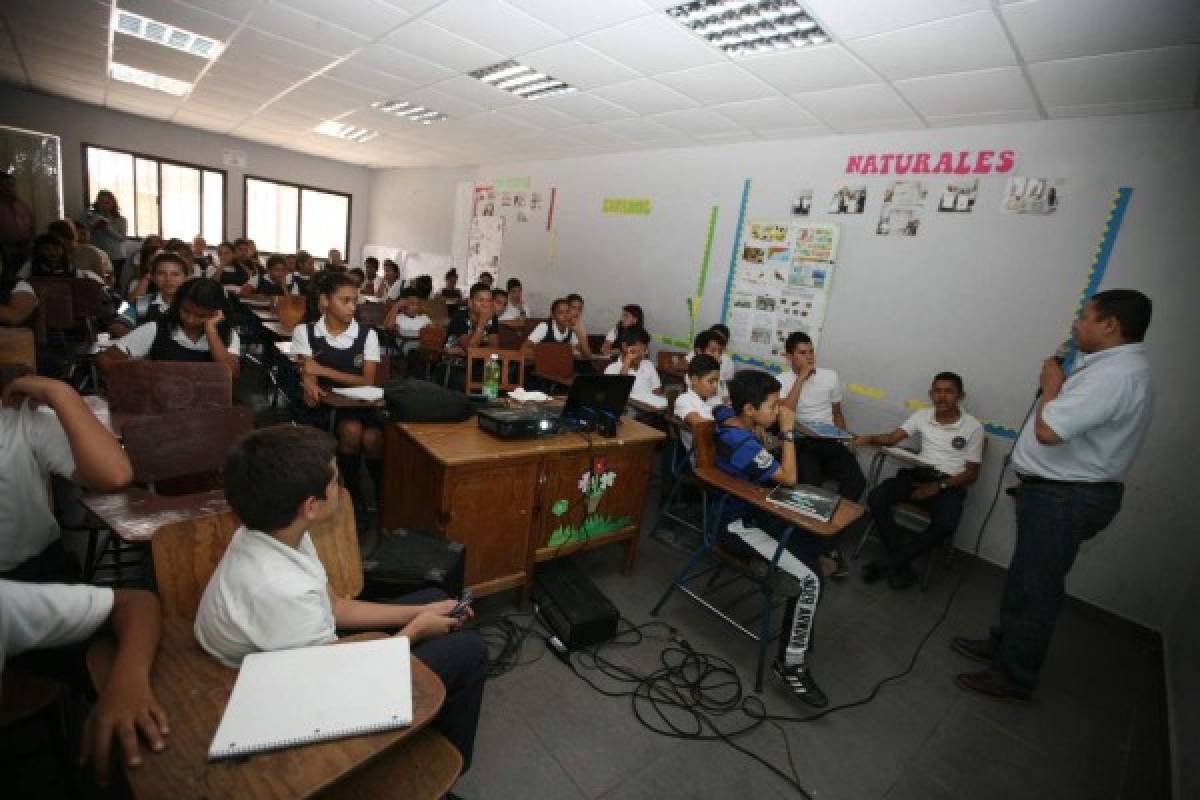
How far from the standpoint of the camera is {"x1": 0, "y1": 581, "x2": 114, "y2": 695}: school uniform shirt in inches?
38.1

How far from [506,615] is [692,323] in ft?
12.6

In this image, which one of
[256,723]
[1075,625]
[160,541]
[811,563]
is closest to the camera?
[256,723]

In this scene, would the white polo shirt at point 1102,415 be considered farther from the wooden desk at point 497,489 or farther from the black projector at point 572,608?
the black projector at point 572,608

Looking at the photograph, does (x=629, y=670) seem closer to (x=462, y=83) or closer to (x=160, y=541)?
(x=160, y=541)

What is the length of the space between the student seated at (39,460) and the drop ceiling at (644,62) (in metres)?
2.89

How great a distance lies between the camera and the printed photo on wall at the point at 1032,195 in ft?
11.5

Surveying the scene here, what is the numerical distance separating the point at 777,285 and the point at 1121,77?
7.98ft

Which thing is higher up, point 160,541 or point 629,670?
point 160,541

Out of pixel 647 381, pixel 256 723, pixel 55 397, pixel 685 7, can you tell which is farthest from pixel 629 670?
pixel 685 7

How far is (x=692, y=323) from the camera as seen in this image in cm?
567

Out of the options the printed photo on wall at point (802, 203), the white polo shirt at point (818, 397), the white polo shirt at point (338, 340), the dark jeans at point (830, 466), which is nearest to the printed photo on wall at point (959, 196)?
the printed photo on wall at point (802, 203)

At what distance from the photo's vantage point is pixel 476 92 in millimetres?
4840

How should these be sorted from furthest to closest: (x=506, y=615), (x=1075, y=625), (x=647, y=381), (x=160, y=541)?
1. (x=647, y=381)
2. (x=1075, y=625)
3. (x=506, y=615)
4. (x=160, y=541)

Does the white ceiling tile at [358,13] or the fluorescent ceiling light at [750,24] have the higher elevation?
the fluorescent ceiling light at [750,24]
